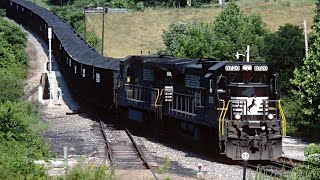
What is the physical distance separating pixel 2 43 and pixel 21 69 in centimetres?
321

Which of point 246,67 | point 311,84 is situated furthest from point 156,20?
point 246,67

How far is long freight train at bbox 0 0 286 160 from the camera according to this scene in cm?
1809

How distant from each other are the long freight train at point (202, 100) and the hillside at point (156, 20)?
34.9 metres

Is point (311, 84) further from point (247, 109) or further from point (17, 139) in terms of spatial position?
point (17, 139)

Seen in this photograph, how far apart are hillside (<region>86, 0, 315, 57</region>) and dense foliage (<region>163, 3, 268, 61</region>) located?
14.3 metres

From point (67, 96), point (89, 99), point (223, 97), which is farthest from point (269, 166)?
point (67, 96)

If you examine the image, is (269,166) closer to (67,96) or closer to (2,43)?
(67,96)

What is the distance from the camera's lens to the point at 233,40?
45.1 meters

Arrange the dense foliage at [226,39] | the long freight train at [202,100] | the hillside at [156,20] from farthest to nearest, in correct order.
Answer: the hillside at [156,20]
the dense foliage at [226,39]
the long freight train at [202,100]

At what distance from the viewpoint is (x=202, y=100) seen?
19.7 metres

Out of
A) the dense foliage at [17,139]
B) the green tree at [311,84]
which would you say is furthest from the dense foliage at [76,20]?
the green tree at [311,84]

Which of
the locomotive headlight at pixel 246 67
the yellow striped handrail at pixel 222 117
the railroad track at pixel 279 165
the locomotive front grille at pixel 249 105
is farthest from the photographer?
the locomotive headlight at pixel 246 67

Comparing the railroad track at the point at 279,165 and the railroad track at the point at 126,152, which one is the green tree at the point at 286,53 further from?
the railroad track at the point at 279,165

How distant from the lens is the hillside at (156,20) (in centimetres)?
6550
